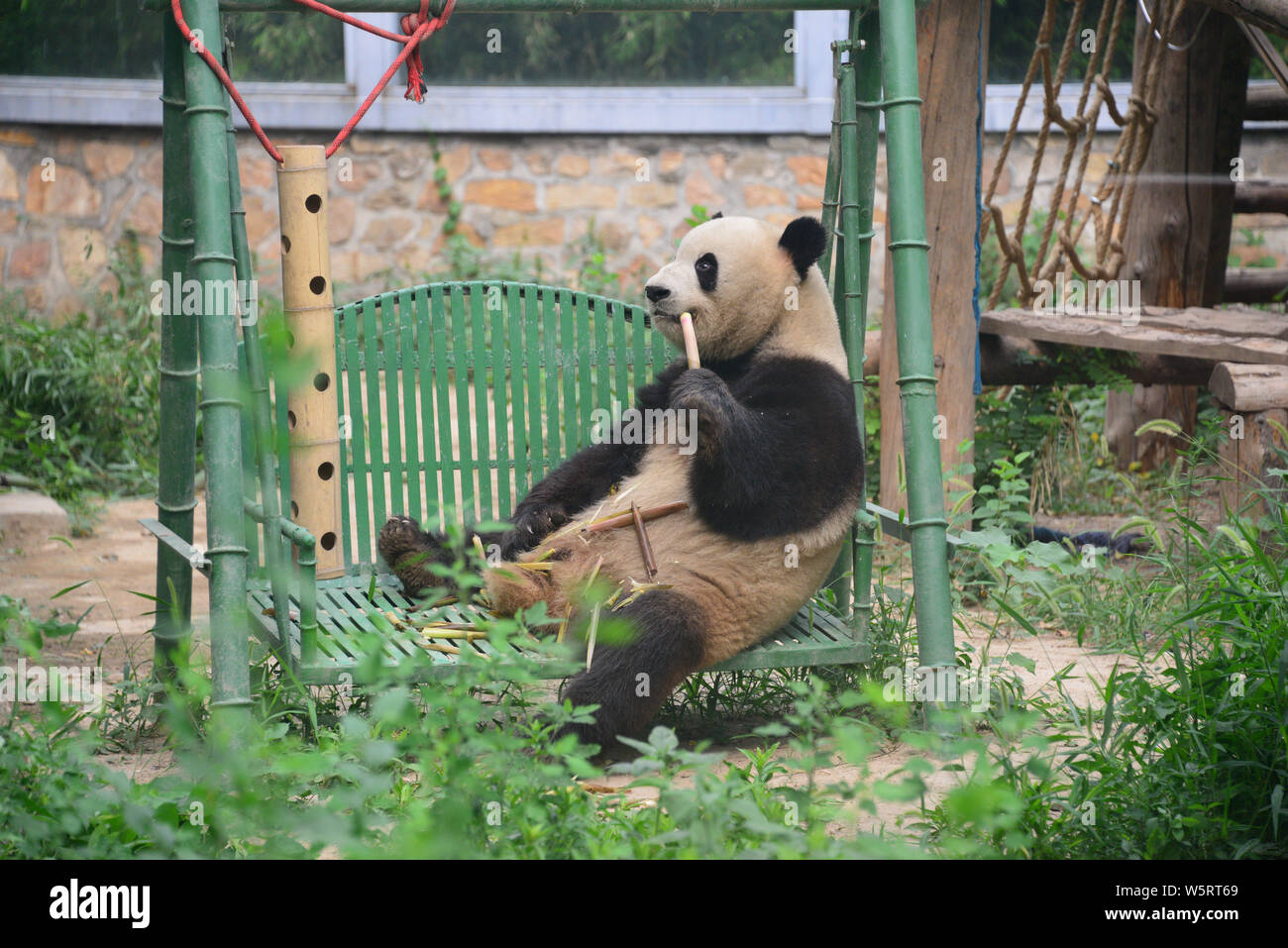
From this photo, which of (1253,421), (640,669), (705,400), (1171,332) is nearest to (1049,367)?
(1171,332)

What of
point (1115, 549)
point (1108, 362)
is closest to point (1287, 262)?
point (1108, 362)

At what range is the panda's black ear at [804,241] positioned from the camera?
11.2ft

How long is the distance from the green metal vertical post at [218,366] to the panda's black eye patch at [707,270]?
1212 mm

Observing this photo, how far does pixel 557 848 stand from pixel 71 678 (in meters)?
2.18

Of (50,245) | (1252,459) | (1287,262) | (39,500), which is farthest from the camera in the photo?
(1287,262)

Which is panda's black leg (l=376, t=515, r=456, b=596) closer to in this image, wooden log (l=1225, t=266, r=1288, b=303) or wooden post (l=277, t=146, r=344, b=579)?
wooden post (l=277, t=146, r=344, b=579)

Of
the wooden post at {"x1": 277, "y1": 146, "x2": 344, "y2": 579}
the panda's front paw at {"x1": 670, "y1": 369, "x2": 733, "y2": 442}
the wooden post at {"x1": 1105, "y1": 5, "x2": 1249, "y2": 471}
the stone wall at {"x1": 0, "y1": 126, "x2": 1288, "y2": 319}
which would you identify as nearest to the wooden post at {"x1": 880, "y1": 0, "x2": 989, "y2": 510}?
the wooden post at {"x1": 1105, "y1": 5, "x2": 1249, "y2": 471}

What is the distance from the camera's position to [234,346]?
2.98 meters

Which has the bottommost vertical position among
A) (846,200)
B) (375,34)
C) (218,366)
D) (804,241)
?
(218,366)

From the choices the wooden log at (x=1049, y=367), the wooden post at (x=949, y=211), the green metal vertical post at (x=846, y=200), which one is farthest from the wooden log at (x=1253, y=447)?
the green metal vertical post at (x=846, y=200)

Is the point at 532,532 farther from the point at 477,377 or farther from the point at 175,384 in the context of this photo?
the point at 175,384

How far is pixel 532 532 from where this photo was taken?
3.63 metres

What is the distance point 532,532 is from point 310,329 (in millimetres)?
838
